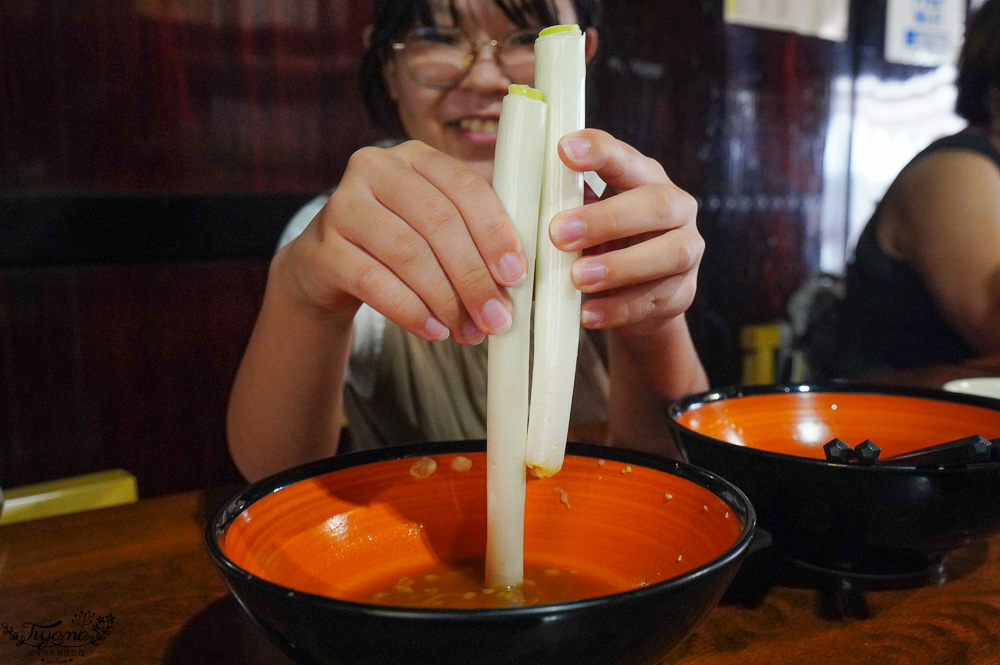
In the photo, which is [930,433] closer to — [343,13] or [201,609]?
[201,609]

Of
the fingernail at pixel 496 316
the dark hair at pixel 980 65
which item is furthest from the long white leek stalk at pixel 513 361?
the dark hair at pixel 980 65

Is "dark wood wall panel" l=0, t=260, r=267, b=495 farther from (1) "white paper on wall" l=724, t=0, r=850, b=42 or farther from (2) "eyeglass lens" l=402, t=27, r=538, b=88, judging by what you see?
(1) "white paper on wall" l=724, t=0, r=850, b=42

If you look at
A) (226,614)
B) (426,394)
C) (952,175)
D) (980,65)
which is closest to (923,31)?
(980,65)

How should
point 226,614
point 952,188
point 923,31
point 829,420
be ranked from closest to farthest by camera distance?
point 226,614 → point 829,420 → point 952,188 → point 923,31

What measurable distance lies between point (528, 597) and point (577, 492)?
0.35 feet

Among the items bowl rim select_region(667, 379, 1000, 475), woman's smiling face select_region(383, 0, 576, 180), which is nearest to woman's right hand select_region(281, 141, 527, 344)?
bowl rim select_region(667, 379, 1000, 475)

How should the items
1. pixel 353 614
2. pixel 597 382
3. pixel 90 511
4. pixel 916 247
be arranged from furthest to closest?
pixel 916 247
pixel 597 382
pixel 90 511
pixel 353 614

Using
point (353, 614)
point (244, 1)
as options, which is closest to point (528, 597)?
point (353, 614)

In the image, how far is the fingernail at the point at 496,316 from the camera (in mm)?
516

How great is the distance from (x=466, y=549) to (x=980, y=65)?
210 centimetres

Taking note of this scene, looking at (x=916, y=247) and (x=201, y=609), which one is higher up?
(x=916, y=247)

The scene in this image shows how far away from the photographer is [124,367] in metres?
2.14

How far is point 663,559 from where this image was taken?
1.81 feet

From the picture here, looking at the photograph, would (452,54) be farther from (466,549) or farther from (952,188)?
(952,188)
